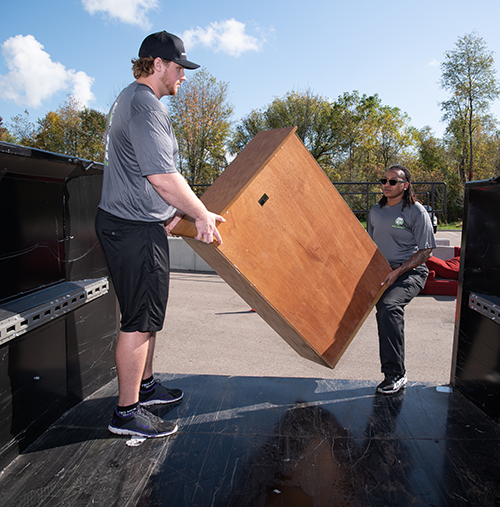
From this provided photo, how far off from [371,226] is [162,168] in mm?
1929

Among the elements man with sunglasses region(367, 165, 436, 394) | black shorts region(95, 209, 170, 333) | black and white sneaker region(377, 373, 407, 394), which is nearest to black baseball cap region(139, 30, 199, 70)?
black shorts region(95, 209, 170, 333)

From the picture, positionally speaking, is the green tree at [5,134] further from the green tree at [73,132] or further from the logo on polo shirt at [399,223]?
the logo on polo shirt at [399,223]

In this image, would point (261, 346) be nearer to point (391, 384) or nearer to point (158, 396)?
point (391, 384)

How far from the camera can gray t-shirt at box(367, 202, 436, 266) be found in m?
2.72

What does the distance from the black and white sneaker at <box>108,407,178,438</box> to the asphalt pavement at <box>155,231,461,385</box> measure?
1436mm

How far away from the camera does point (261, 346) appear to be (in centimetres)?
453

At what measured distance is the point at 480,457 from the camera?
68.5 inches

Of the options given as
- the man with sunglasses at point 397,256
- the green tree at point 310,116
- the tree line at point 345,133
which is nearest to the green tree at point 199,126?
the tree line at point 345,133

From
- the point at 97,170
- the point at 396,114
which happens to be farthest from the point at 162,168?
the point at 396,114

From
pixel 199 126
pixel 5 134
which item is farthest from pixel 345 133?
pixel 5 134

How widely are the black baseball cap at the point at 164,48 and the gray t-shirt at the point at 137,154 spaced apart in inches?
6.7

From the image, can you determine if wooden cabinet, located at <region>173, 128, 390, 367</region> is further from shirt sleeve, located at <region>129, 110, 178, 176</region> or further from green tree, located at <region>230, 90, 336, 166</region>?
green tree, located at <region>230, 90, 336, 166</region>

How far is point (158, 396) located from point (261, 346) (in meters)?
2.39

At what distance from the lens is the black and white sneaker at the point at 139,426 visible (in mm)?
1874
